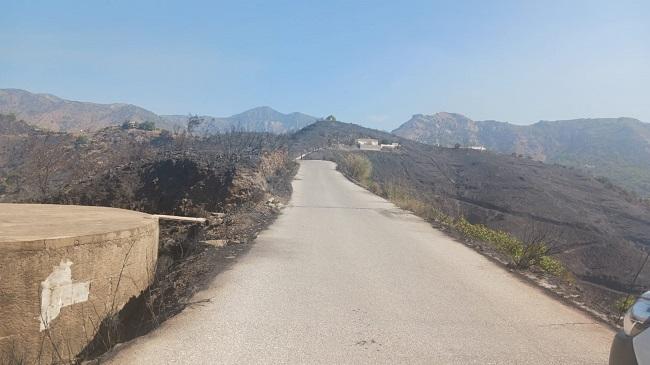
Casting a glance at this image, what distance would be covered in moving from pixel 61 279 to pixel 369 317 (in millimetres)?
3496

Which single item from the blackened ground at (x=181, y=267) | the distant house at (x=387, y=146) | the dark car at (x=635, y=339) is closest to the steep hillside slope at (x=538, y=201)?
the distant house at (x=387, y=146)

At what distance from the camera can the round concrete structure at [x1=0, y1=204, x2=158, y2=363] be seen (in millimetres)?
5078

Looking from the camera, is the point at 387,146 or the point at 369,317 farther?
the point at 387,146

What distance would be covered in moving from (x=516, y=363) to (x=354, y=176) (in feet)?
104

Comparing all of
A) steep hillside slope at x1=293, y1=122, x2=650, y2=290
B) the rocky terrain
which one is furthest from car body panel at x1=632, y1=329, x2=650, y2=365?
steep hillside slope at x1=293, y1=122, x2=650, y2=290

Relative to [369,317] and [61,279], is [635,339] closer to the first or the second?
[369,317]

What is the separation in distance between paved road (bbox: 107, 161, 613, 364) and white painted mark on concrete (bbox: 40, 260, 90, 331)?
1.38 metres

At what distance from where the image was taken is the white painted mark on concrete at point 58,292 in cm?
533

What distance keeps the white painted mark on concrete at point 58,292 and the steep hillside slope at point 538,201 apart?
795 inches

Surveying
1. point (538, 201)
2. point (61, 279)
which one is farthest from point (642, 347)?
point (538, 201)

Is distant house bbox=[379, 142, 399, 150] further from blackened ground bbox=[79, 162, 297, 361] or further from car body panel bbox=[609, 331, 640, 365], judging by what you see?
car body panel bbox=[609, 331, 640, 365]

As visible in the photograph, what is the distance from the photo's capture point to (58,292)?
215 inches

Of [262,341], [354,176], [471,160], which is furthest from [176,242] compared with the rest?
[471,160]

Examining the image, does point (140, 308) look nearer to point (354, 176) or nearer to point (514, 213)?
point (354, 176)
